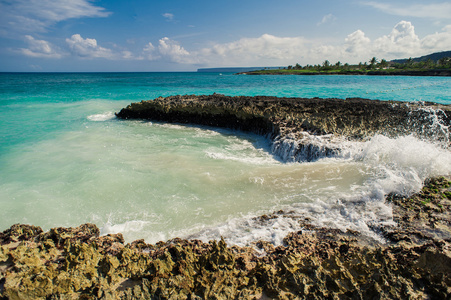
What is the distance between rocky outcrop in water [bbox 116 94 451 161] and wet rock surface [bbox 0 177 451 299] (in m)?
6.73

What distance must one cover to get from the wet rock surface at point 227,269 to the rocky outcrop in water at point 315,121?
6.73 m

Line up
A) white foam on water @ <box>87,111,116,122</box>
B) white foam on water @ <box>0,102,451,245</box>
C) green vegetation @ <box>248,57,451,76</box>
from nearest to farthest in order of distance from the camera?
white foam on water @ <box>0,102,451,245</box> < white foam on water @ <box>87,111,116,122</box> < green vegetation @ <box>248,57,451,76</box>

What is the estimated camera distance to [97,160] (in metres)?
11.3

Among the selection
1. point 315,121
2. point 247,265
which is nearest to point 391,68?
point 315,121

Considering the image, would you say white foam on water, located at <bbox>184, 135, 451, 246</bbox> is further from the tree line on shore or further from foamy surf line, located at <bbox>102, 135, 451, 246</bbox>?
the tree line on shore

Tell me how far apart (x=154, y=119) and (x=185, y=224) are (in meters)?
16.1

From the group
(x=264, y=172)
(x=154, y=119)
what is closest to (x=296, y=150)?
(x=264, y=172)

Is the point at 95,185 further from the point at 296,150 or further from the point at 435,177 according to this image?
the point at 435,177

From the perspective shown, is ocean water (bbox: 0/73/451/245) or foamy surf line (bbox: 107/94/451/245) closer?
foamy surf line (bbox: 107/94/451/245)

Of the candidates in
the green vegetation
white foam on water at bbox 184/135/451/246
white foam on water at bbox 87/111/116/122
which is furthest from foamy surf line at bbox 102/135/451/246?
the green vegetation

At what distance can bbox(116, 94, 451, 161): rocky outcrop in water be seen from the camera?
→ 38.5 feet

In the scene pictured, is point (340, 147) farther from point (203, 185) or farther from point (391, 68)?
point (391, 68)

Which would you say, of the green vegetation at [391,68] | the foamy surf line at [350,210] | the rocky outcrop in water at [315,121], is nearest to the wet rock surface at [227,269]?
the foamy surf line at [350,210]

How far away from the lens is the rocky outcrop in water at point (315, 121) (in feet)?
38.5
